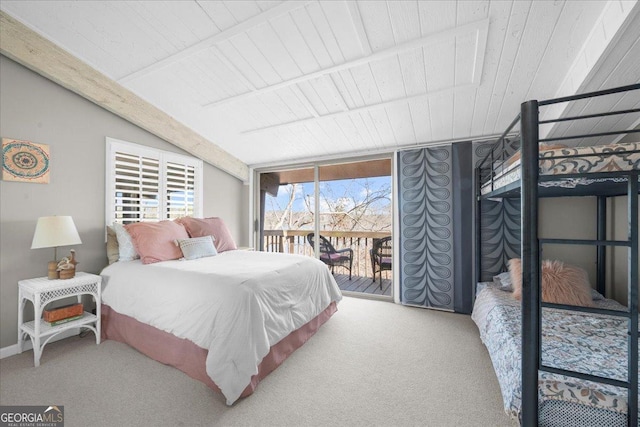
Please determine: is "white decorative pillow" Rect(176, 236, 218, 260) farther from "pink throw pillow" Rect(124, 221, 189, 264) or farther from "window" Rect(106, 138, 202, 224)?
"window" Rect(106, 138, 202, 224)

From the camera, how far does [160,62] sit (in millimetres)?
2291

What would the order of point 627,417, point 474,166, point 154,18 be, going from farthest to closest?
point 474,166 → point 154,18 → point 627,417

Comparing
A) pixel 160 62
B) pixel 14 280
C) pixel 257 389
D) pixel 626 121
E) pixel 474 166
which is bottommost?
pixel 257 389

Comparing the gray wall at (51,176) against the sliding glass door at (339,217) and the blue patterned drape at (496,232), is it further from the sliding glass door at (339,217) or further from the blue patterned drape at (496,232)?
the blue patterned drape at (496,232)

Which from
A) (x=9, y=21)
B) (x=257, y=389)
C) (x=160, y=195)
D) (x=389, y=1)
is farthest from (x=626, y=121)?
(x=9, y=21)

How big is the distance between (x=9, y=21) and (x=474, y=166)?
182 inches

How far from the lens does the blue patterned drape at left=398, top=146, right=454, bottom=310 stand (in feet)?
10.8

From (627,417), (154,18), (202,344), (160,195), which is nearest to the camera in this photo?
(627,417)

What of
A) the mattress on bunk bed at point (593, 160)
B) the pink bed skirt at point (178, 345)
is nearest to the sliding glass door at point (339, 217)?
the pink bed skirt at point (178, 345)

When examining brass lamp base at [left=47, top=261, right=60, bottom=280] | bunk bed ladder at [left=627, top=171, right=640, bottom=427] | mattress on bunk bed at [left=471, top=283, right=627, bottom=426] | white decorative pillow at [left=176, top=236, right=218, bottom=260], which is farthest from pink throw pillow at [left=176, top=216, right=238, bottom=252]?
bunk bed ladder at [left=627, top=171, right=640, bottom=427]

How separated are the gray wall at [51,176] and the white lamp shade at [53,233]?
0.29m

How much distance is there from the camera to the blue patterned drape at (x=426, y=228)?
328cm

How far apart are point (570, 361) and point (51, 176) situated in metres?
4.22

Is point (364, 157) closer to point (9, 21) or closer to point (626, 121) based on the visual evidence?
point (626, 121)
